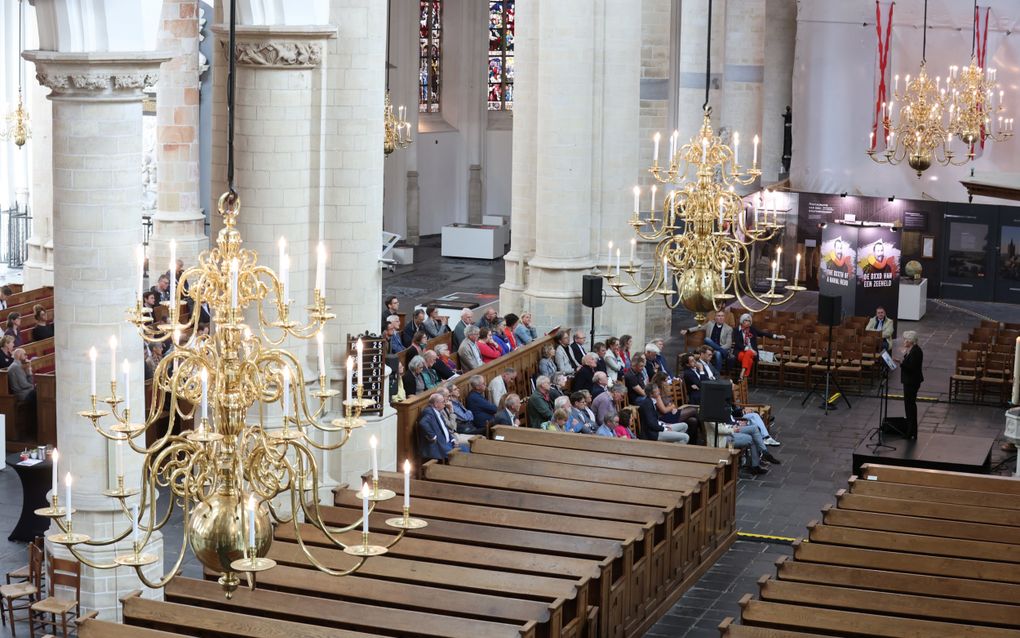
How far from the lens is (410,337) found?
19.1 m

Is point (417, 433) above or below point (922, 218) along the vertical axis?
below

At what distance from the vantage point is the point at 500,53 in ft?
121

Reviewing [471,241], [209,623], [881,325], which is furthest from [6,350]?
[471,241]

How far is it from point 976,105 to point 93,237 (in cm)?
1759

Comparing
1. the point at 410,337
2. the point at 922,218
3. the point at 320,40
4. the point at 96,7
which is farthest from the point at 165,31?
the point at 922,218

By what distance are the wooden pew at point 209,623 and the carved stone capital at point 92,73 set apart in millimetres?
3800

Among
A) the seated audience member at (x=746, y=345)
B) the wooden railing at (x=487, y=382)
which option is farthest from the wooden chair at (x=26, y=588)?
the seated audience member at (x=746, y=345)

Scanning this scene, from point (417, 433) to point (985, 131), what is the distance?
14842mm

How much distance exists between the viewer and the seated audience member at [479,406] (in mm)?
15750

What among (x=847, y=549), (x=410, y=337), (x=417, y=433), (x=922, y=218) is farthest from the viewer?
(x=922, y=218)

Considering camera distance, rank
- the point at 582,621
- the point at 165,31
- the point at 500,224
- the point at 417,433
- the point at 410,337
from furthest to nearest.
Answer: the point at 500,224 < the point at 165,31 < the point at 410,337 < the point at 417,433 < the point at 582,621

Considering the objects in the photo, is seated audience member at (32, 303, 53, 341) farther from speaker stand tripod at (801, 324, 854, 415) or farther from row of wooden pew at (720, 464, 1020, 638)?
row of wooden pew at (720, 464, 1020, 638)

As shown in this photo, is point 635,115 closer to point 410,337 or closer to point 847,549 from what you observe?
point 410,337

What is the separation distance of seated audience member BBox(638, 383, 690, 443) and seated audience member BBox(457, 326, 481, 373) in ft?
6.78
